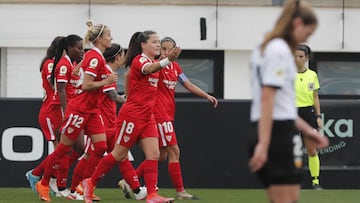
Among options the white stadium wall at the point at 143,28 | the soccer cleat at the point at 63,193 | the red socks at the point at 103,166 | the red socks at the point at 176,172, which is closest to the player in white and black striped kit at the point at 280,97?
the red socks at the point at 103,166

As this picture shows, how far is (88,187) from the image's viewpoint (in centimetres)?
1192

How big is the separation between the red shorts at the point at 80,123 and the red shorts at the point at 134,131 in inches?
24.6

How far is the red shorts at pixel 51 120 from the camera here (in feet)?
45.4

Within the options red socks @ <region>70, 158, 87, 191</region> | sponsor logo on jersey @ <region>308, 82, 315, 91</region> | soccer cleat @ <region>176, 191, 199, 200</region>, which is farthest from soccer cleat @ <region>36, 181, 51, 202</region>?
sponsor logo on jersey @ <region>308, 82, 315, 91</region>

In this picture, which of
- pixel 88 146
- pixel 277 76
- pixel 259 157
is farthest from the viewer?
pixel 88 146

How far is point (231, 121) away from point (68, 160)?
3149 millimetres

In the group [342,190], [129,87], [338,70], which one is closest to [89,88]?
[129,87]

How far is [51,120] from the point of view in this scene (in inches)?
547

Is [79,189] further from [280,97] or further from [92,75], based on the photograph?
[280,97]

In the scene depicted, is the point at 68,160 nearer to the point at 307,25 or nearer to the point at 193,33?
the point at 307,25

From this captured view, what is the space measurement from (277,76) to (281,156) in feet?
1.65

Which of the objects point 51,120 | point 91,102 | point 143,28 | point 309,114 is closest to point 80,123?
point 91,102

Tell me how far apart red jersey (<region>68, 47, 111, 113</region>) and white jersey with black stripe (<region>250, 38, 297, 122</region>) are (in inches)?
198

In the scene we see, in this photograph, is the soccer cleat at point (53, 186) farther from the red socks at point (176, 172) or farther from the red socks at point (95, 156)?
the red socks at point (176, 172)
